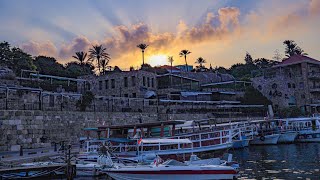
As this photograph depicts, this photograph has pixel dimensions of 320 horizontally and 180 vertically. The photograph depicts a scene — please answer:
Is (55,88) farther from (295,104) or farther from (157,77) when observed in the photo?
(295,104)

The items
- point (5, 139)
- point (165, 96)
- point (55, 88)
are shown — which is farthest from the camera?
point (165, 96)

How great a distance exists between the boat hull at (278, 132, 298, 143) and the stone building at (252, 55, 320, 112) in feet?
94.9

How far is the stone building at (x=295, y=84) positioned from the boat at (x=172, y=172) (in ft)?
193

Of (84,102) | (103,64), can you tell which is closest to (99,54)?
(103,64)

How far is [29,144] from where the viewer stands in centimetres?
3172

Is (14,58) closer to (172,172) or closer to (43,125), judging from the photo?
(43,125)

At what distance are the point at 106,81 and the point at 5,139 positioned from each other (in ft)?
109

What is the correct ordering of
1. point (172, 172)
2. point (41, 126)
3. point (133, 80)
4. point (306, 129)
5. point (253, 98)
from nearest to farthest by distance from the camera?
point (172, 172) < point (41, 126) < point (306, 129) < point (133, 80) < point (253, 98)

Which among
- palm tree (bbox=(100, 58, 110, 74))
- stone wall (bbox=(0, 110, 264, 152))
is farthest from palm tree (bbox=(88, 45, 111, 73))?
stone wall (bbox=(0, 110, 264, 152))

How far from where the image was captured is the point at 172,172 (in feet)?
55.9

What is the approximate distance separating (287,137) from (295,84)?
32010mm

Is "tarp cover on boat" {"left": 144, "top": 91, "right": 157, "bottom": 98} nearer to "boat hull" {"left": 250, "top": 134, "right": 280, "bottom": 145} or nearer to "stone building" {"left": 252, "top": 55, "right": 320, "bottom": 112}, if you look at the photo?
"boat hull" {"left": 250, "top": 134, "right": 280, "bottom": 145}

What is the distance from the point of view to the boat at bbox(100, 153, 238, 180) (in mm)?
17078

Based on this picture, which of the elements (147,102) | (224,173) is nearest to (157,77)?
(147,102)
